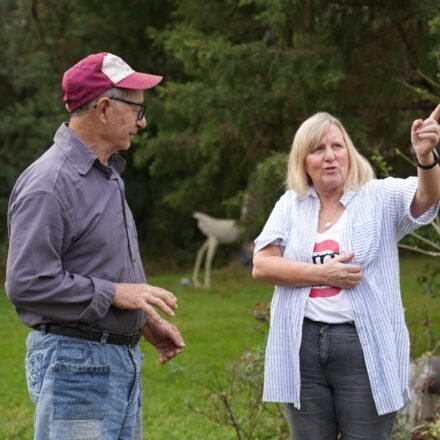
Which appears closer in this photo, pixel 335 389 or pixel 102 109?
pixel 102 109

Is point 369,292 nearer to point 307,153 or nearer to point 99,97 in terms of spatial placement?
point 307,153

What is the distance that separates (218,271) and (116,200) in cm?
1589

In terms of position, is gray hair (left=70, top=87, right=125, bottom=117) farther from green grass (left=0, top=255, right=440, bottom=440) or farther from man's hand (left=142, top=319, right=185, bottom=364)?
green grass (left=0, top=255, right=440, bottom=440)

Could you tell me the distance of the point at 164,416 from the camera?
24.6ft

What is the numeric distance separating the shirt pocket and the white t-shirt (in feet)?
0.24

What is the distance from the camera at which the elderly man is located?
3.11m

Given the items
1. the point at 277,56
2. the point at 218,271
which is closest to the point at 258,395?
the point at 277,56

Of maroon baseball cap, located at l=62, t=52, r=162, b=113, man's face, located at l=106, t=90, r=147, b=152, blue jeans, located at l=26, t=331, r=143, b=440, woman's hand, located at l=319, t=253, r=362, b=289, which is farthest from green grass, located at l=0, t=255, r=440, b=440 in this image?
maroon baseball cap, located at l=62, t=52, r=162, b=113

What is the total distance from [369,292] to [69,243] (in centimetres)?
119

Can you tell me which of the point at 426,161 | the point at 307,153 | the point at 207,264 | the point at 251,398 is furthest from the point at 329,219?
the point at 207,264

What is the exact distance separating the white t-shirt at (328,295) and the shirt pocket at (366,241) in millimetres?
73

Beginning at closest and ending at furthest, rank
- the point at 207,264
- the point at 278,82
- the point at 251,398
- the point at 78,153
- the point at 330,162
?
the point at 78,153 < the point at 330,162 < the point at 251,398 < the point at 278,82 < the point at 207,264

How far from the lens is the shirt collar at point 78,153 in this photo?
3273 millimetres

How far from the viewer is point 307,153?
3906 millimetres
